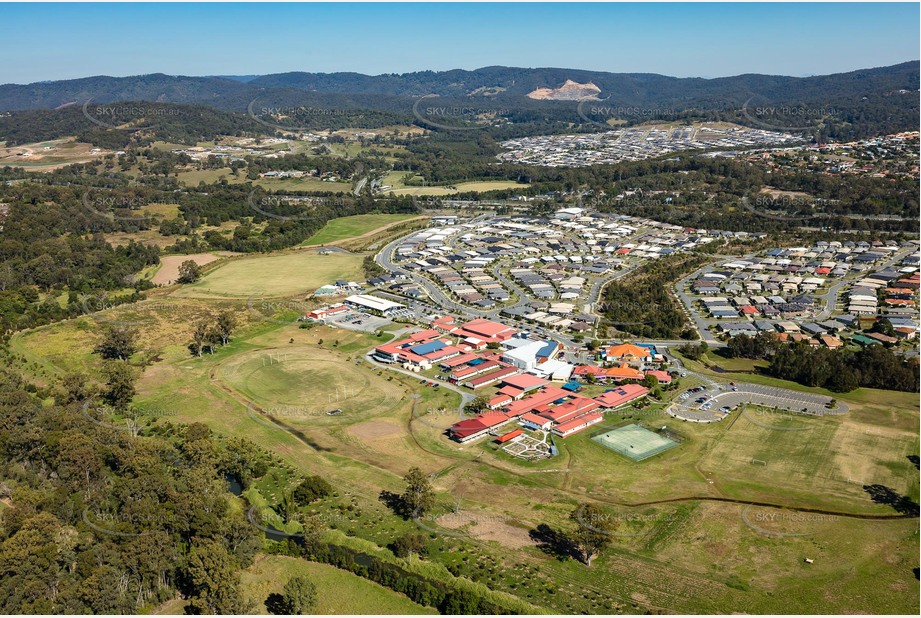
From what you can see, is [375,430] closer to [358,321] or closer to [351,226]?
[358,321]

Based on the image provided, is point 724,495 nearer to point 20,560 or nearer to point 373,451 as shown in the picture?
point 373,451

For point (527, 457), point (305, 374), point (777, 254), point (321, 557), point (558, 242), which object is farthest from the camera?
point (558, 242)

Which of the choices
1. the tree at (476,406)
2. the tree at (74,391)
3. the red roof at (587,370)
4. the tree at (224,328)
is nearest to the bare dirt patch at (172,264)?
the tree at (224,328)

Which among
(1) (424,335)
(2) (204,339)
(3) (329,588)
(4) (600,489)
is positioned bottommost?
(3) (329,588)

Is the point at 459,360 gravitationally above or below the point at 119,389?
below

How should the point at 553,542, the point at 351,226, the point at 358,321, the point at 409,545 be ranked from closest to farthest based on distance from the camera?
the point at 409,545 < the point at 553,542 < the point at 358,321 < the point at 351,226

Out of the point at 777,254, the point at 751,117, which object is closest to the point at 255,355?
the point at 777,254

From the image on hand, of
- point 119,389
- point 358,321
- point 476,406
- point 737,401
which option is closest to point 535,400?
point 476,406

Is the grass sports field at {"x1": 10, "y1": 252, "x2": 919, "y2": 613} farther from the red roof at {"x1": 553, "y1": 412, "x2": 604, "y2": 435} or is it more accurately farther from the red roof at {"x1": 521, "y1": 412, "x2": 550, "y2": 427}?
the red roof at {"x1": 521, "y1": 412, "x2": 550, "y2": 427}
